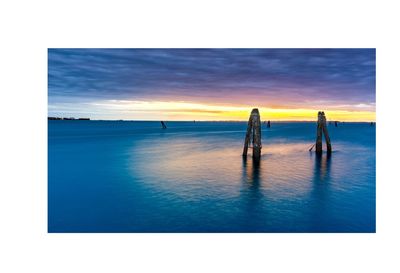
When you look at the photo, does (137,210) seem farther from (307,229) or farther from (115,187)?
(307,229)

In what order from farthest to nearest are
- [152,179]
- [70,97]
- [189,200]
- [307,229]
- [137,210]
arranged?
1. [70,97]
2. [152,179]
3. [189,200]
4. [137,210]
5. [307,229]

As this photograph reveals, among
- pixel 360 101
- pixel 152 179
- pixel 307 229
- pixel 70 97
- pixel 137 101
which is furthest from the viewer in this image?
pixel 137 101

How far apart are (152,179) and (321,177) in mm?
7276

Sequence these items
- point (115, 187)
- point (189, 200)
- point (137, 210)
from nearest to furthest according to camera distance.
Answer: point (137, 210) < point (189, 200) < point (115, 187)

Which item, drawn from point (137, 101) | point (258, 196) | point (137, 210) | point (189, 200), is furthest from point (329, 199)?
point (137, 101)

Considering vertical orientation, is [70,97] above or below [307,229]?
above

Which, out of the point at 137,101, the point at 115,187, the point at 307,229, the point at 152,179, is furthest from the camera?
the point at 137,101

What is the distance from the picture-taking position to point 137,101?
24953mm

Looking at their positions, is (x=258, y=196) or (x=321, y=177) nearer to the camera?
(x=258, y=196)

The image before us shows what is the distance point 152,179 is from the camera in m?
13.2

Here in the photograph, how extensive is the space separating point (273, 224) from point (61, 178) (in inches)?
387
